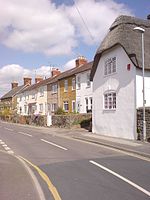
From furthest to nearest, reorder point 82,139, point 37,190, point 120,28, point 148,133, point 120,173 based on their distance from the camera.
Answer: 1. point 120,28
2. point 82,139
3. point 148,133
4. point 120,173
5. point 37,190

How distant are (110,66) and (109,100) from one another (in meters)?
2.69

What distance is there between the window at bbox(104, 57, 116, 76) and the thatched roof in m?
0.94

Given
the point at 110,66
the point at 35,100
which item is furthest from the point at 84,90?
the point at 35,100

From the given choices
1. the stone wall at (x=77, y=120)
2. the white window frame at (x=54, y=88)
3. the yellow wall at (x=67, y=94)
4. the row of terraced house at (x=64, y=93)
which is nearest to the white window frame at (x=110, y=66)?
the stone wall at (x=77, y=120)

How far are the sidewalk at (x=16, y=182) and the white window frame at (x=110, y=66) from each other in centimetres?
1415

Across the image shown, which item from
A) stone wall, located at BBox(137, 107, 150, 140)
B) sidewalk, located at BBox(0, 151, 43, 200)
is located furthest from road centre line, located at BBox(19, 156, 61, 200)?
stone wall, located at BBox(137, 107, 150, 140)

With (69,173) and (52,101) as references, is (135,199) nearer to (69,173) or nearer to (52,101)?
(69,173)

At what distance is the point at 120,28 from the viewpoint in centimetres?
2347

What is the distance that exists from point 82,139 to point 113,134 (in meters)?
3.13

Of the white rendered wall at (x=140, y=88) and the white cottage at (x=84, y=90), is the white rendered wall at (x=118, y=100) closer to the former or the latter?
the white rendered wall at (x=140, y=88)

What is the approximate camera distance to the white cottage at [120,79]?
21.5m

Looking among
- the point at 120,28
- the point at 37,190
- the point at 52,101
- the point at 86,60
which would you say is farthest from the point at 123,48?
the point at 52,101

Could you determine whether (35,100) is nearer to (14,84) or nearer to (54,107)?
(54,107)

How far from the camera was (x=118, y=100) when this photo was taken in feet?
76.8
